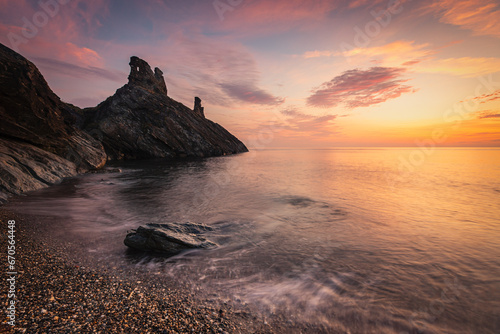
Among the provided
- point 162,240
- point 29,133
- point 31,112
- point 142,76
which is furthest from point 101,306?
point 142,76

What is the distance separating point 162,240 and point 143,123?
6060cm

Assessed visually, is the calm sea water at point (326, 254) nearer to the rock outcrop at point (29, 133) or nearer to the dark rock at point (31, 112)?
the rock outcrop at point (29, 133)

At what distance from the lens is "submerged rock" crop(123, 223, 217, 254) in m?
8.38

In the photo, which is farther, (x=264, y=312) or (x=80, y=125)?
(x=80, y=125)

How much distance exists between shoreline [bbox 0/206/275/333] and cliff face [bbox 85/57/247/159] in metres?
57.4

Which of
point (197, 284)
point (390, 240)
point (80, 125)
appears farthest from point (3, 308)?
point (80, 125)

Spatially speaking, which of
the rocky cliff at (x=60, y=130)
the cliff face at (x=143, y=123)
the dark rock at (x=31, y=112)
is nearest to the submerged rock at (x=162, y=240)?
the rocky cliff at (x=60, y=130)

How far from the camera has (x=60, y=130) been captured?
1039 inches

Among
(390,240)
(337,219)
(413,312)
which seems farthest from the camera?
(337,219)

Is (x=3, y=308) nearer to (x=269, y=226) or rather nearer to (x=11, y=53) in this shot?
(x=269, y=226)

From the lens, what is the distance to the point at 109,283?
227 inches

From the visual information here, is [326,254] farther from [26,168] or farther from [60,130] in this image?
[60,130]

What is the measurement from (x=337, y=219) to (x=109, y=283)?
44.6 ft

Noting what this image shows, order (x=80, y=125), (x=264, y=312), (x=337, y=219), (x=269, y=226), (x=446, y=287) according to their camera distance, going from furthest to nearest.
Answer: (x=80, y=125), (x=337, y=219), (x=269, y=226), (x=446, y=287), (x=264, y=312)
